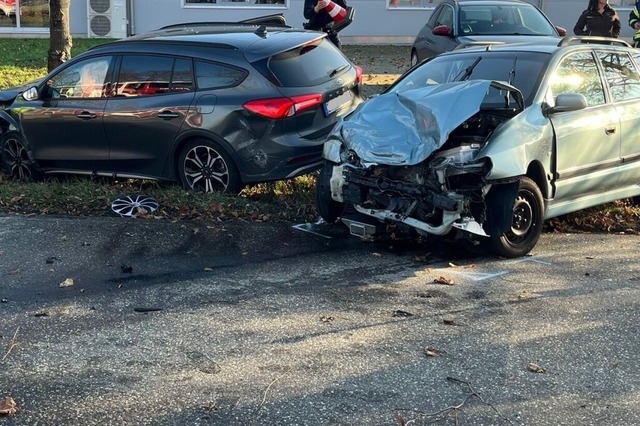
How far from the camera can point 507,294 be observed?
5.70 m

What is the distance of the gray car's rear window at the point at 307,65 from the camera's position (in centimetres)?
773

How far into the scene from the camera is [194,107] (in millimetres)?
7828

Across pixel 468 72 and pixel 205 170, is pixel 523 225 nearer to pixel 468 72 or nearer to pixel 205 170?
pixel 468 72

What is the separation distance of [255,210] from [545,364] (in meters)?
3.77

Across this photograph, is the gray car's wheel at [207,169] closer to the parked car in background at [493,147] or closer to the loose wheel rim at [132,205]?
the loose wheel rim at [132,205]

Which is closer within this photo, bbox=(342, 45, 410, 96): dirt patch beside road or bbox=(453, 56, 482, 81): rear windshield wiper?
bbox=(453, 56, 482, 81): rear windshield wiper

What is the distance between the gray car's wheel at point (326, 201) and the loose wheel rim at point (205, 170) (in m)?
1.21

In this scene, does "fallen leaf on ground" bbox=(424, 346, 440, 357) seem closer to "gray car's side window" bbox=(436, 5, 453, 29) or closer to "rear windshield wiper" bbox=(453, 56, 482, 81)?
"rear windshield wiper" bbox=(453, 56, 482, 81)

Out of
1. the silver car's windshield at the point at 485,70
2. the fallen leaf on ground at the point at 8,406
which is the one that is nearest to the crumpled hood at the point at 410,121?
the silver car's windshield at the point at 485,70

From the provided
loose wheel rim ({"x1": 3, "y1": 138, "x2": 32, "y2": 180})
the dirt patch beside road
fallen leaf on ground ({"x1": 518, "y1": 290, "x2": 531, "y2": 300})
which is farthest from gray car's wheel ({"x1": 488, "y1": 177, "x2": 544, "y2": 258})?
the dirt patch beside road

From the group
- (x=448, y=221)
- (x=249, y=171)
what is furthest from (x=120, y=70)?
(x=448, y=221)

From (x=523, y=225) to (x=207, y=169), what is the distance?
317 centimetres

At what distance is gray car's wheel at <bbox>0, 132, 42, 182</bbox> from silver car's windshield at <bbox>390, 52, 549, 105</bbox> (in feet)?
13.8

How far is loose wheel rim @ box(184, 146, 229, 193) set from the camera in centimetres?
790
